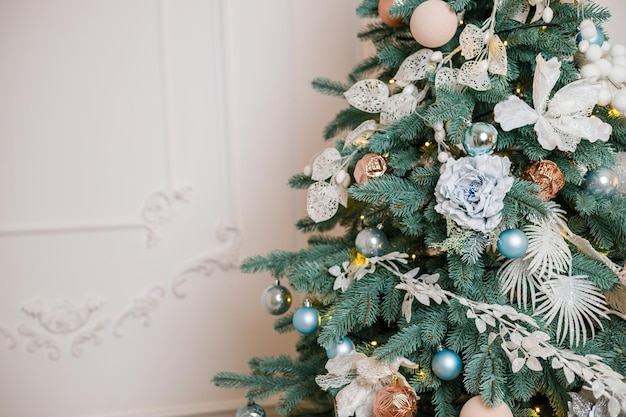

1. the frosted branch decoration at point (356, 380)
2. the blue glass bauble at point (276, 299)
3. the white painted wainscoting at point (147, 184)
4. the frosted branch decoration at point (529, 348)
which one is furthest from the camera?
the white painted wainscoting at point (147, 184)

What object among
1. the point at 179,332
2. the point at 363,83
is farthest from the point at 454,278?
the point at 179,332

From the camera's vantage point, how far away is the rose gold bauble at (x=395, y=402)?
2.72 feet

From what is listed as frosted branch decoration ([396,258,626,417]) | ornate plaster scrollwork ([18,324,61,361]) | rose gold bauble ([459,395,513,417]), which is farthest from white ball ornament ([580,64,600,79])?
ornate plaster scrollwork ([18,324,61,361])

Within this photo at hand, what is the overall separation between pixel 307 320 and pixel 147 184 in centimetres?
79

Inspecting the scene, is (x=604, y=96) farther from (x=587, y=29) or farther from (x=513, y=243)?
(x=513, y=243)

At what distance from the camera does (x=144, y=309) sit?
1.60m

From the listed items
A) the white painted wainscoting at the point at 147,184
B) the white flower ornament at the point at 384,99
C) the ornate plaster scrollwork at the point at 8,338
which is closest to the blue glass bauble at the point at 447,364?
the white flower ornament at the point at 384,99

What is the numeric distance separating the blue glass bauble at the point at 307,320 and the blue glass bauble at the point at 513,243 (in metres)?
0.34

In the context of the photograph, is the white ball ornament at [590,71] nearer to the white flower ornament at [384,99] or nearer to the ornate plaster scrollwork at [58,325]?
the white flower ornament at [384,99]

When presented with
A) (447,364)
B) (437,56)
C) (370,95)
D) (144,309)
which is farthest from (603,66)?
(144,309)

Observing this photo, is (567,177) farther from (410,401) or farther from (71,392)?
(71,392)

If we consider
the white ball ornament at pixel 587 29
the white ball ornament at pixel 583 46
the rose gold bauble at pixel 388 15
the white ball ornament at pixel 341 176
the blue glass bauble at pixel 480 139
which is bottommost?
the white ball ornament at pixel 341 176

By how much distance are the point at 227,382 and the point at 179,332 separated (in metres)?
0.54

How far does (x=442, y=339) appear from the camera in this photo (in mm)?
879
